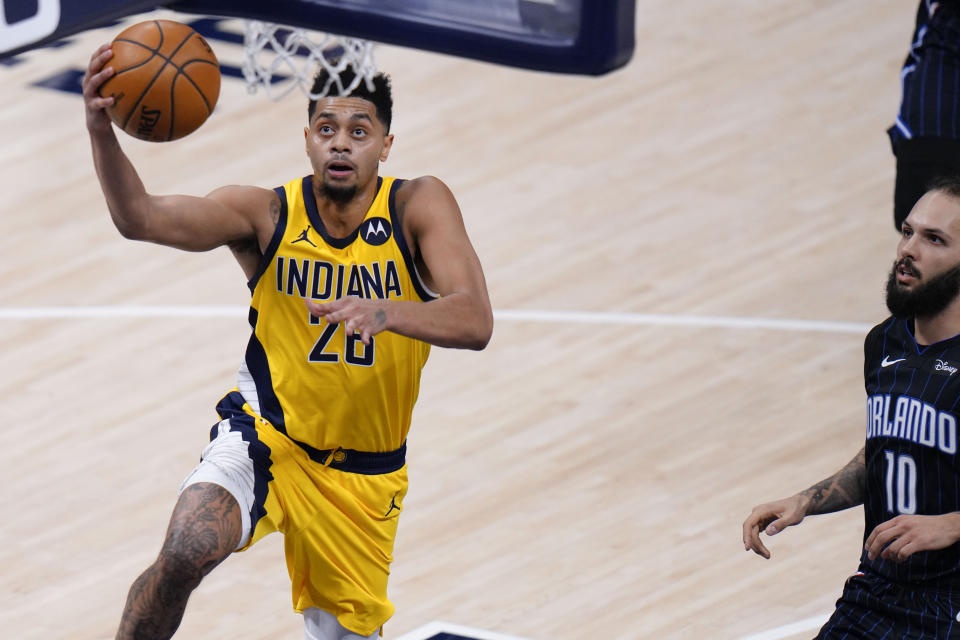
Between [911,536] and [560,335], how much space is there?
440 cm

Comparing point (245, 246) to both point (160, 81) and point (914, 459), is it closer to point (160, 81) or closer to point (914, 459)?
point (160, 81)

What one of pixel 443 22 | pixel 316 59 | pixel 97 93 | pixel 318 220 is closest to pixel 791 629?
pixel 318 220

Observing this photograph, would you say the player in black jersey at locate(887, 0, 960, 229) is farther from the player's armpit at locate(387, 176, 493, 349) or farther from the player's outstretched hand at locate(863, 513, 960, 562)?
the player's outstretched hand at locate(863, 513, 960, 562)

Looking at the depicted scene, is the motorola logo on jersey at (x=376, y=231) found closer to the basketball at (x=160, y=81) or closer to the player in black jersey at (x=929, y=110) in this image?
the basketball at (x=160, y=81)

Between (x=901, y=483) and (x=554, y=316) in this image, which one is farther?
(x=554, y=316)

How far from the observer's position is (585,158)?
10.6m

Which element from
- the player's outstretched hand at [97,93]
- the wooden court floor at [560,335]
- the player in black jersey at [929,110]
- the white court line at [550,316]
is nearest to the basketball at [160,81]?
the player's outstretched hand at [97,93]

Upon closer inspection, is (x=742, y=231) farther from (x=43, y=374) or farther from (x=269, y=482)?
(x=269, y=482)

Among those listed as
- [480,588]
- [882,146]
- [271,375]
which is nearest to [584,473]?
[480,588]

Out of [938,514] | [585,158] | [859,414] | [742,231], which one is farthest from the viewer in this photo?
[585,158]

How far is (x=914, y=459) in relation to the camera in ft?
15.4

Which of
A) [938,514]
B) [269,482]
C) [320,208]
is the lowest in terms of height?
[269,482]

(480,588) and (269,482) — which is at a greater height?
(269,482)

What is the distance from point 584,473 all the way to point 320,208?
100 inches
